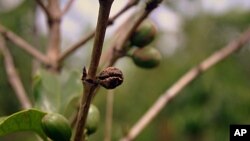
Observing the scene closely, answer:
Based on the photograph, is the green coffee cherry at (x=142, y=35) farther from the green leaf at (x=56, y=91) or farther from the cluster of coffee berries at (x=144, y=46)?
the green leaf at (x=56, y=91)

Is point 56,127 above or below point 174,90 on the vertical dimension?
below

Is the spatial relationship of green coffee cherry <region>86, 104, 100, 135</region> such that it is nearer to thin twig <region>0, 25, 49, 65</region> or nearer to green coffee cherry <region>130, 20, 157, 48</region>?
green coffee cherry <region>130, 20, 157, 48</region>

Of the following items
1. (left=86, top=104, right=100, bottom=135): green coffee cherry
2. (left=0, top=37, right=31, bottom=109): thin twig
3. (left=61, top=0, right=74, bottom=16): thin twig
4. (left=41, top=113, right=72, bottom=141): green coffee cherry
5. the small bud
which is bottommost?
the small bud

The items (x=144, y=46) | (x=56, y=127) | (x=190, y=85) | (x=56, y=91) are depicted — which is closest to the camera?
(x=56, y=127)

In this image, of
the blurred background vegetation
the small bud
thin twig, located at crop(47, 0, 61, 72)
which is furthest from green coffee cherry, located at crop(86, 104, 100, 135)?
the blurred background vegetation

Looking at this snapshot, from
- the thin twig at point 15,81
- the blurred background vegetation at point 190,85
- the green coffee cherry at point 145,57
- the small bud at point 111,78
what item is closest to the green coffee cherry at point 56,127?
the small bud at point 111,78

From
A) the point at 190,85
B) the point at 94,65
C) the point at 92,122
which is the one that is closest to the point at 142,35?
the point at 92,122

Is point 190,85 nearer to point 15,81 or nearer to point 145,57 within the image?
point 15,81
